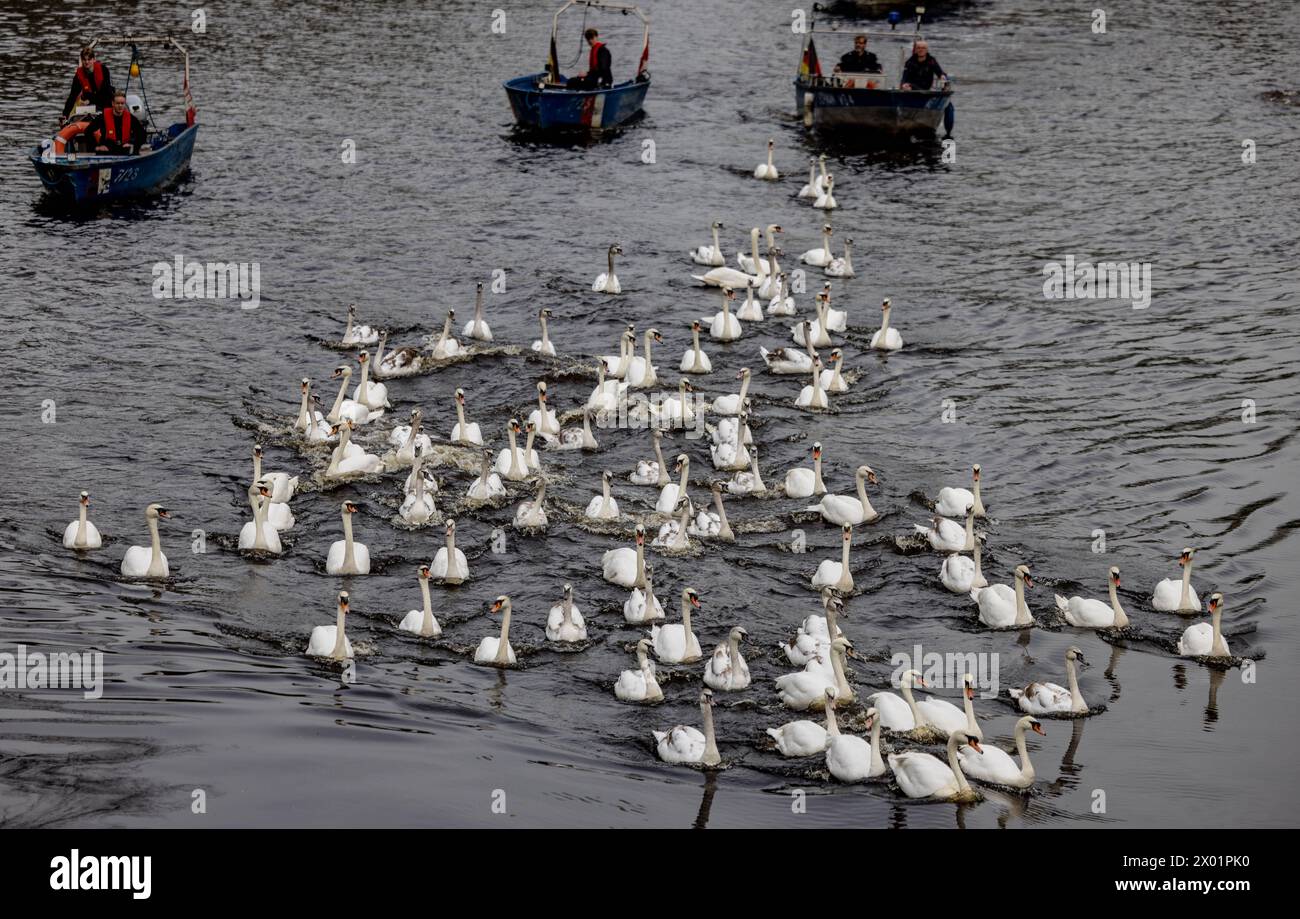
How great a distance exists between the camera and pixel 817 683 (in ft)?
61.7

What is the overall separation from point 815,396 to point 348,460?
8.29 m

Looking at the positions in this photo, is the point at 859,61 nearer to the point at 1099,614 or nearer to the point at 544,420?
the point at 544,420

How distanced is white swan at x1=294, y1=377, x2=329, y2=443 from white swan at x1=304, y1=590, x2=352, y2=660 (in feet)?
22.5

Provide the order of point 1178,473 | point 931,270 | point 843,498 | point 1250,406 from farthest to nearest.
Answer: point 931,270 < point 1250,406 < point 1178,473 < point 843,498

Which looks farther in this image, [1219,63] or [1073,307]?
[1219,63]

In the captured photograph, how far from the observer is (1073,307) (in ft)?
108

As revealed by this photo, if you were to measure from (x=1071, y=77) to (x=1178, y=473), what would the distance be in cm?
2837

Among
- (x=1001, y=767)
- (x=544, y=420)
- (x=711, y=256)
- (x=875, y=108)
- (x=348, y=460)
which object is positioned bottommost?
(x=1001, y=767)

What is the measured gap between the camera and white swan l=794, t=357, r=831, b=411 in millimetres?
27953

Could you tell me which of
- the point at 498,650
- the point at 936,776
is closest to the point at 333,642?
the point at 498,650

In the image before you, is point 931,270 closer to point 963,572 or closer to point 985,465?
point 985,465

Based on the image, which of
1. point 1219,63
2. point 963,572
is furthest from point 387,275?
point 1219,63

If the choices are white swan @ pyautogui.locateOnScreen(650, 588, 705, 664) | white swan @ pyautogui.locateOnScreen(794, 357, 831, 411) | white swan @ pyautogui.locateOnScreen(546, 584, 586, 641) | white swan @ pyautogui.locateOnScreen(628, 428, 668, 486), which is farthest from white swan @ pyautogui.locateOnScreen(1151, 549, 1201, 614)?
white swan @ pyautogui.locateOnScreen(794, 357, 831, 411)

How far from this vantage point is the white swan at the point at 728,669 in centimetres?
1912
